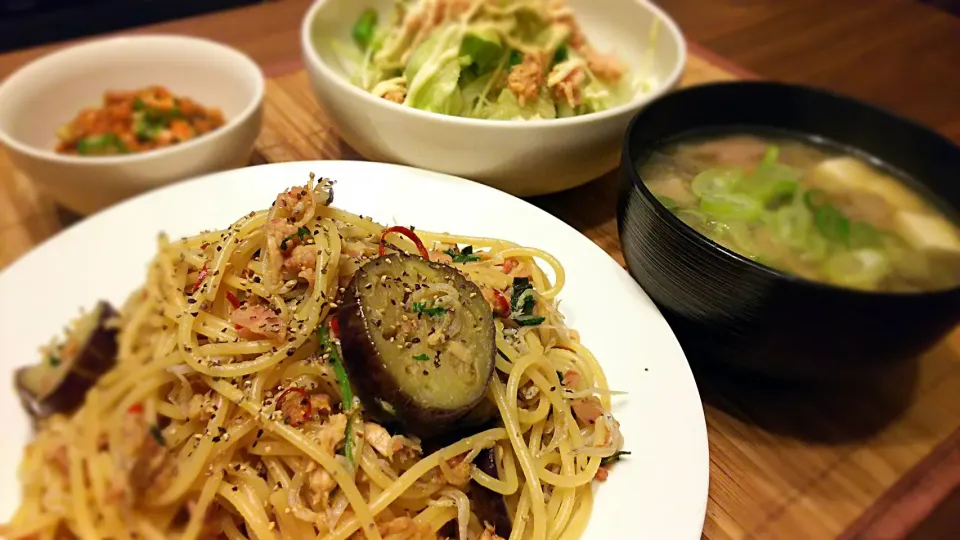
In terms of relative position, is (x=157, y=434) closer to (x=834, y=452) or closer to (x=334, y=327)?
(x=334, y=327)

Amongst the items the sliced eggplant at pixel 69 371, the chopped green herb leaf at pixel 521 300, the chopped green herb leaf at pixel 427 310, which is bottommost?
the chopped green herb leaf at pixel 521 300

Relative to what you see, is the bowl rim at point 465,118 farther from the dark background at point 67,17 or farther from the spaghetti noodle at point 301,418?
the dark background at point 67,17

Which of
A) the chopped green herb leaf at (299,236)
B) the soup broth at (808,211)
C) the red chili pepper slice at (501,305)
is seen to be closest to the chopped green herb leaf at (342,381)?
the chopped green herb leaf at (299,236)

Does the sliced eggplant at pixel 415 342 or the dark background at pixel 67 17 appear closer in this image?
the sliced eggplant at pixel 415 342

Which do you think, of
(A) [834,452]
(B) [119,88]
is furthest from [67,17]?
(A) [834,452]

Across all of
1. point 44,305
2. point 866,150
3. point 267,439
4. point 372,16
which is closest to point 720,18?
point 866,150

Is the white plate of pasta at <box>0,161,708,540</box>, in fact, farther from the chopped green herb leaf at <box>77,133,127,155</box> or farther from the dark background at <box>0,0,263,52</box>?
the dark background at <box>0,0,263,52</box>
